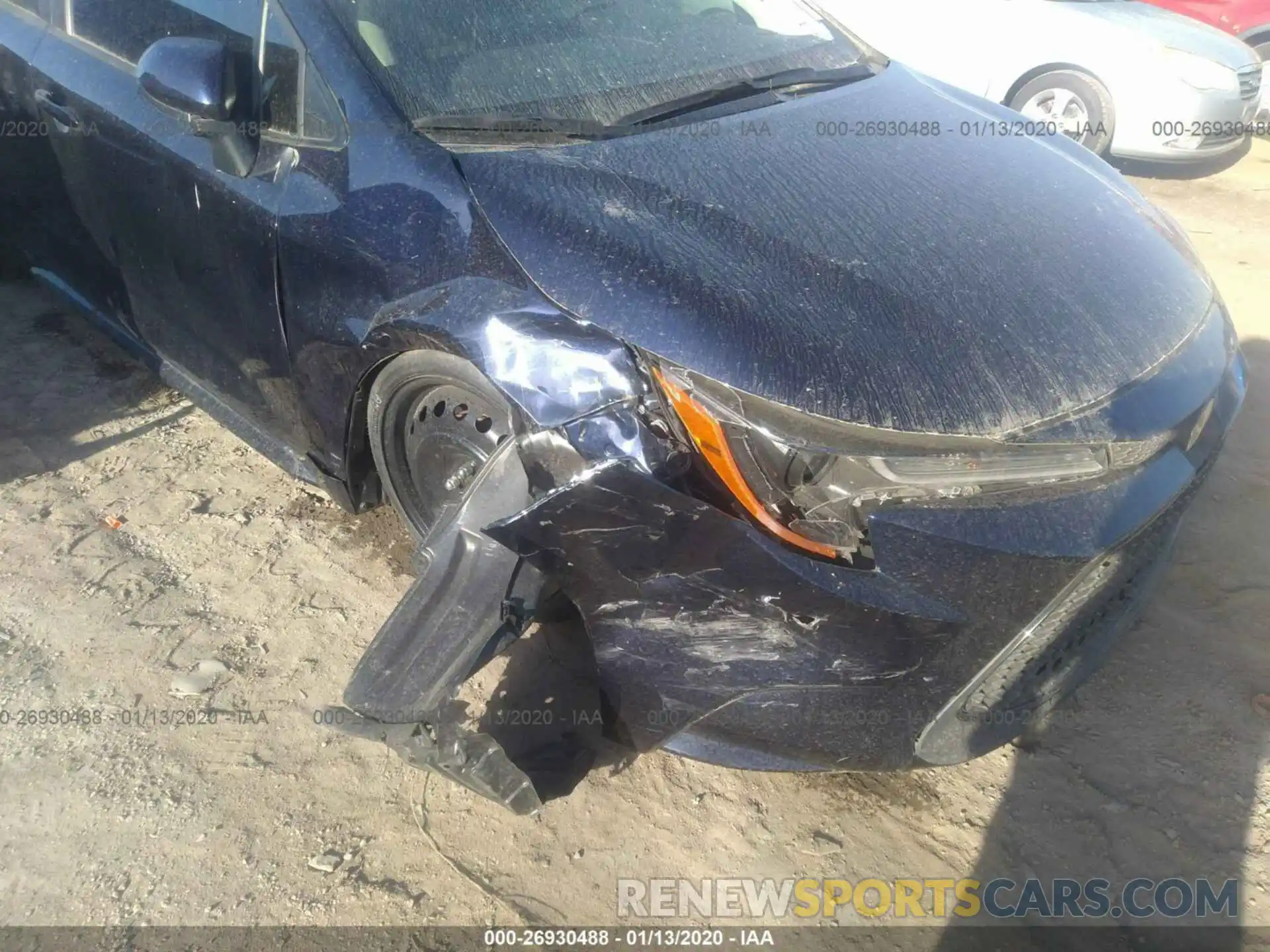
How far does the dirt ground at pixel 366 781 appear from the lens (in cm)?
205

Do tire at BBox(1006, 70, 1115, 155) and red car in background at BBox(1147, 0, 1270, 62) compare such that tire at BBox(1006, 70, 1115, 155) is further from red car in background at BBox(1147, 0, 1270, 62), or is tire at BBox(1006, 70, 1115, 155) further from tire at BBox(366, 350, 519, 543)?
tire at BBox(366, 350, 519, 543)

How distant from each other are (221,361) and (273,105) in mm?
778

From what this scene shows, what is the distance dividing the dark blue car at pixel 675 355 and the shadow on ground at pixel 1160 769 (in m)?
0.36

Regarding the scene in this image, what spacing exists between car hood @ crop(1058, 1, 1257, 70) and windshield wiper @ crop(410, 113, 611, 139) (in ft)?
16.6

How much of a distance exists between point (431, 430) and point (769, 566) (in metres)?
1.01

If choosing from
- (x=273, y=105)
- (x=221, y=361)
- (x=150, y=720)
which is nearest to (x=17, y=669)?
(x=150, y=720)

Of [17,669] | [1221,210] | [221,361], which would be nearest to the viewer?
[17,669]

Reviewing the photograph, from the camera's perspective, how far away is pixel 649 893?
205 cm

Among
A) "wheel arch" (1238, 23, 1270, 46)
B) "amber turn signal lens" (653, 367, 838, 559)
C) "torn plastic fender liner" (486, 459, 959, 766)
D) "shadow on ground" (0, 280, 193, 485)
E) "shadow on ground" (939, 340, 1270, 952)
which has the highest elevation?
"wheel arch" (1238, 23, 1270, 46)

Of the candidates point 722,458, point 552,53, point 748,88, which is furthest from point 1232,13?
point 722,458

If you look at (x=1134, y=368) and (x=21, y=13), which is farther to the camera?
(x=21, y=13)

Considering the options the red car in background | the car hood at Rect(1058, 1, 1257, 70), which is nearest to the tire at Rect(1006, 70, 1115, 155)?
the car hood at Rect(1058, 1, 1257, 70)

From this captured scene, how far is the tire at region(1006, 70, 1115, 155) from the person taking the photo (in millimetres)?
→ 5941

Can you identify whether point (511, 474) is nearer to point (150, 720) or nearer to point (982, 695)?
point (982, 695)
